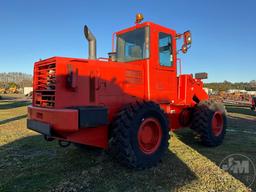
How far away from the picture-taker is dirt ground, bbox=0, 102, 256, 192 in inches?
155

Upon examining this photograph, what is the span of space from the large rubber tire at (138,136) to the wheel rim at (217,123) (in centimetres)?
247

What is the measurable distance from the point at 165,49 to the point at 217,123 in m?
2.97

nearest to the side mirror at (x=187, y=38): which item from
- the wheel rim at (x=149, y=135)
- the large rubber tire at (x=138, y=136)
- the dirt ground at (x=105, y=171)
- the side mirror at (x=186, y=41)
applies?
the side mirror at (x=186, y=41)

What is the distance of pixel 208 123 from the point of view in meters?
6.45

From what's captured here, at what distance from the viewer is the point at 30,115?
4.89 meters

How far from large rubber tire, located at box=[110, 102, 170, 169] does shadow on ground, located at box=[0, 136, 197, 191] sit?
0.80ft

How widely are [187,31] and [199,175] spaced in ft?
11.5

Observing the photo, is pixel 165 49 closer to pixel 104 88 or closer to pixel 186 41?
pixel 186 41

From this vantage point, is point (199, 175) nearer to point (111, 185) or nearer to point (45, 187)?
point (111, 185)

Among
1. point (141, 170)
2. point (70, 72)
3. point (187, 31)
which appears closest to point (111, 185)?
point (141, 170)

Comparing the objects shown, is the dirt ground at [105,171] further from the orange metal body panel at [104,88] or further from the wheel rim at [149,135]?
the orange metal body panel at [104,88]

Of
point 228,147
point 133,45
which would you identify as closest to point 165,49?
point 133,45

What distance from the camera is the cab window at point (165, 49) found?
5789 millimetres

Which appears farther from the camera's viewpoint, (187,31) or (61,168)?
(187,31)
